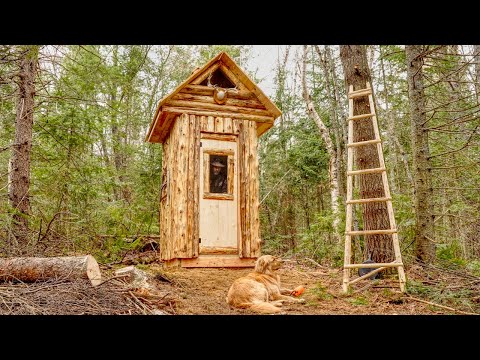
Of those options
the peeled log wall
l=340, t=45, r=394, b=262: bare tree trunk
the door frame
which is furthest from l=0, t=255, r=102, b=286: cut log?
l=340, t=45, r=394, b=262: bare tree trunk

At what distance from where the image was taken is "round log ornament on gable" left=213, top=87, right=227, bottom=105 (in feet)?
28.2

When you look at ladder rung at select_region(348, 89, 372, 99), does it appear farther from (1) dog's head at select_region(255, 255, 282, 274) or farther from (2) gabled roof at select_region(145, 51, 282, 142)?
(1) dog's head at select_region(255, 255, 282, 274)

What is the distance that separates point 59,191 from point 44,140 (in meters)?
1.33

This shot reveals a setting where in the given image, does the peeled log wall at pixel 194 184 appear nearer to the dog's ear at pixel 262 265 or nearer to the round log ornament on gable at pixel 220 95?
the round log ornament on gable at pixel 220 95

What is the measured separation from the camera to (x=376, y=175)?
650cm

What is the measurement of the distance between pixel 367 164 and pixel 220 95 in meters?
3.81

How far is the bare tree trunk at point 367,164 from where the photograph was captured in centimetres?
629

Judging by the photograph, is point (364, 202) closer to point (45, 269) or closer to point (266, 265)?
point (266, 265)

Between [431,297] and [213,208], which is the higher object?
[213,208]

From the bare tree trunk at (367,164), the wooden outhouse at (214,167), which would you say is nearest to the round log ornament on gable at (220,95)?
the wooden outhouse at (214,167)

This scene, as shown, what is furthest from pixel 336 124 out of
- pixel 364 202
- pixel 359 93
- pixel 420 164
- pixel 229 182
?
pixel 364 202

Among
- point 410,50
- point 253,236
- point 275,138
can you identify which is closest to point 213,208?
point 253,236

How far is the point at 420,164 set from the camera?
6.74m
